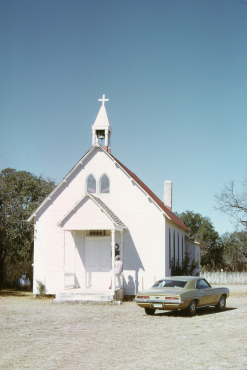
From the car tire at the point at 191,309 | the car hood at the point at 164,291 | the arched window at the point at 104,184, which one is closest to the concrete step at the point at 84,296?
the car hood at the point at 164,291

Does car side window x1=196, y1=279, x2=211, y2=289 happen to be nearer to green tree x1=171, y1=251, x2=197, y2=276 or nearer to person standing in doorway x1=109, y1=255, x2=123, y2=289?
person standing in doorway x1=109, y1=255, x2=123, y2=289

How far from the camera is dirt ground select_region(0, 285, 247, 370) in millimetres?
7469

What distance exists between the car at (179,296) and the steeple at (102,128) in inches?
404

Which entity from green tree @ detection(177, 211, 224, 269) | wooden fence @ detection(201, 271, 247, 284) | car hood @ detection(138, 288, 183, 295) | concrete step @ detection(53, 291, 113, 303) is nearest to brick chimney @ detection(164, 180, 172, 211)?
wooden fence @ detection(201, 271, 247, 284)

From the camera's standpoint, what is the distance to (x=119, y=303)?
734 inches

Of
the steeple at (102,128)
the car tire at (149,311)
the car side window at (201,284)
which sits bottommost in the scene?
the car tire at (149,311)

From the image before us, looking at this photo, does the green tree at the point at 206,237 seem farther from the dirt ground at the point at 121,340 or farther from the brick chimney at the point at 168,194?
the dirt ground at the point at 121,340

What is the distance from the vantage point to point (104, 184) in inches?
880

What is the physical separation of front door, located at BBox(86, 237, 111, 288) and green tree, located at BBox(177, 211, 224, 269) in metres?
39.6

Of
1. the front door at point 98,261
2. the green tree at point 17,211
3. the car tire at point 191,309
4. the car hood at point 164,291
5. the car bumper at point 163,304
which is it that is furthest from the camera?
the green tree at point 17,211

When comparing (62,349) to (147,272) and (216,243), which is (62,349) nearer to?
(147,272)

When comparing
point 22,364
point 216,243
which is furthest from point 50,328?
point 216,243

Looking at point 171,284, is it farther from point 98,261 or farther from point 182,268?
point 182,268

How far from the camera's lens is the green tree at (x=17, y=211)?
26000mm
